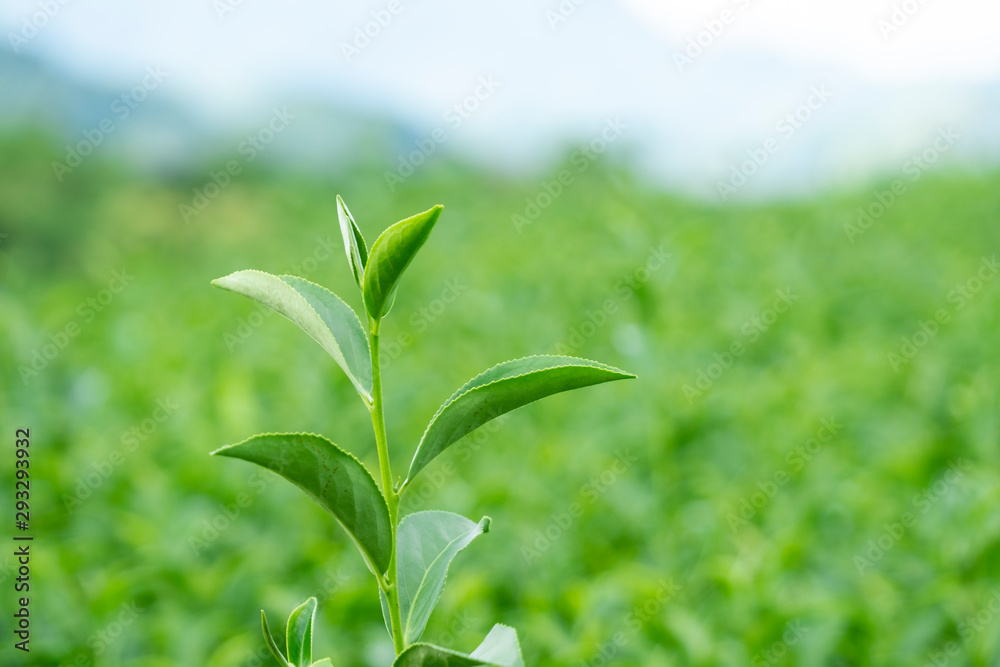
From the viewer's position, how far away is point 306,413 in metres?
2.31

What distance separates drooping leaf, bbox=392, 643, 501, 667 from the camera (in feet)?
1.55

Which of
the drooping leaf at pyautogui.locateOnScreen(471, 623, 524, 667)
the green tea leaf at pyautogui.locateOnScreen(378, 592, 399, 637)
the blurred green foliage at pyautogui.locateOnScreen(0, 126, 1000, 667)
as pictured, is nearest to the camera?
the drooping leaf at pyautogui.locateOnScreen(471, 623, 524, 667)

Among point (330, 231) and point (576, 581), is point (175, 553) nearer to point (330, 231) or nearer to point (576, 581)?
point (576, 581)

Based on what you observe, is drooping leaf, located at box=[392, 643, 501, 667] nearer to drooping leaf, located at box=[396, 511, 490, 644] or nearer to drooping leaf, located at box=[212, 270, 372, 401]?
drooping leaf, located at box=[396, 511, 490, 644]

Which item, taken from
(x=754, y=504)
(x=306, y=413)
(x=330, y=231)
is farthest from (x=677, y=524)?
(x=330, y=231)

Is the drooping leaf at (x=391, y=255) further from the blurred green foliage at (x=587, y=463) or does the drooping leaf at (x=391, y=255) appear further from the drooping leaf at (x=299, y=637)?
the blurred green foliage at (x=587, y=463)

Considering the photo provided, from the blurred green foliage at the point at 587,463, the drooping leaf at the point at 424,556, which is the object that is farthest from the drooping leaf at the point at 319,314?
the blurred green foliage at the point at 587,463

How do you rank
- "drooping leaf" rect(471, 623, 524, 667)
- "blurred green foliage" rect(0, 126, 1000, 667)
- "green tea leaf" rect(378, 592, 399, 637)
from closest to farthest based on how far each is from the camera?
1. "drooping leaf" rect(471, 623, 524, 667)
2. "green tea leaf" rect(378, 592, 399, 637)
3. "blurred green foliage" rect(0, 126, 1000, 667)

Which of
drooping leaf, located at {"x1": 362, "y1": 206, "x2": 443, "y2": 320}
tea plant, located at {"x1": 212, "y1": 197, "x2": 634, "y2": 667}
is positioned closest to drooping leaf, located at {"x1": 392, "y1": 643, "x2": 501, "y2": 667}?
tea plant, located at {"x1": 212, "y1": 197, "x2": 634, "y2": 667}

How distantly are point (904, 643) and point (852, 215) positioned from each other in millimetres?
4272

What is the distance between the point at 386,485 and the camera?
544 mm

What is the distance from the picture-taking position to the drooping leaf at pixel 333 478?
1.53 ft

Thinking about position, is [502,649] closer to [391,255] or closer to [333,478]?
[333,478]

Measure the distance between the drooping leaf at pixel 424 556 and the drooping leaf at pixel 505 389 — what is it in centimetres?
7
